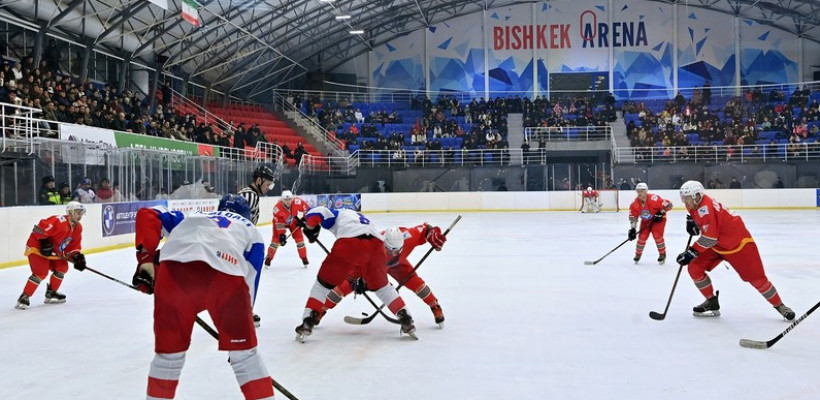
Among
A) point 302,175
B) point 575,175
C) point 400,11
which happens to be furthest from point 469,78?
point 302,175

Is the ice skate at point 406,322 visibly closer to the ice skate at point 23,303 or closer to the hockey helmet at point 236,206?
the hockey helmet at point 236,206

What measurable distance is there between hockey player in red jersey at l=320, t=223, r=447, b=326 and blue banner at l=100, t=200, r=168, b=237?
29.8 ft

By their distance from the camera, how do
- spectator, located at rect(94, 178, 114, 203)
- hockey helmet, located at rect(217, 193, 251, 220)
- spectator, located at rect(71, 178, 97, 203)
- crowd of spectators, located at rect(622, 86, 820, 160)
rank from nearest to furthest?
hockey helmet, located at rect(217, 193, 251, 220) → spectator, located at rect(71, 178, 97, 203) → spectator, located at rect(94, 178, 114, 203) → crowd of spectators, located at rect(622, 86, 820, 160)

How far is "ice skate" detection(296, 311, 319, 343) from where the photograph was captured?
227 inches

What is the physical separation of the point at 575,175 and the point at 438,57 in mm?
12577

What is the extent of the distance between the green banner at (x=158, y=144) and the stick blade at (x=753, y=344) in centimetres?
1346

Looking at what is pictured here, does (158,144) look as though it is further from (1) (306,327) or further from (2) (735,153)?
(2) (735,153)

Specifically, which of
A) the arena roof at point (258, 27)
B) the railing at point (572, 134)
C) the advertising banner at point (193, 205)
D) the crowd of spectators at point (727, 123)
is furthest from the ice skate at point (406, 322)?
the railing at point (572, 134)

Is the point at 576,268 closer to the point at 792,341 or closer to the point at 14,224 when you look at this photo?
Result: the point at 792,341

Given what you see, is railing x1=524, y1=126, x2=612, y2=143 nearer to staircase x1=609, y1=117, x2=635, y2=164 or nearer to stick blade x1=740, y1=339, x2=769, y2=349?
staircase x1=609, y1=117, x2=635, y2=164

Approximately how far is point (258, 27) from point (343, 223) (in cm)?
2466

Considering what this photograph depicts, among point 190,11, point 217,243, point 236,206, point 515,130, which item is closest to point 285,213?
point 236,206

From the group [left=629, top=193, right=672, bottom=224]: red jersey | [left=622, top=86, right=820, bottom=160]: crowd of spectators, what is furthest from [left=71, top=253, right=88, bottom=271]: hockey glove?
[left=622, top=86, right=820, bottom=160]: crowd of spectators

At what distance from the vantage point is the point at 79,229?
780 cm
